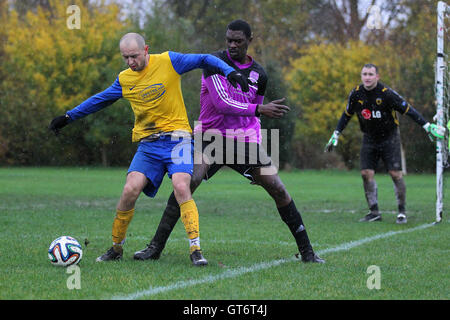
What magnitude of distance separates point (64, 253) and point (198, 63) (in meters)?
2.01

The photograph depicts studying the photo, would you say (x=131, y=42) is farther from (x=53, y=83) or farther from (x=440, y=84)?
(x=53, y=83)

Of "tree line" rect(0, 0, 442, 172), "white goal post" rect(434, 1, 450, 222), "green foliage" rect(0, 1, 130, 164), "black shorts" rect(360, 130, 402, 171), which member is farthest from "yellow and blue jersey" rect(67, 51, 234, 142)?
"green foliage" rect(0, 1, 130, 164)

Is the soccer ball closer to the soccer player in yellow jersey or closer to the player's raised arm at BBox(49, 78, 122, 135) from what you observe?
the soccer player in yellow jersey

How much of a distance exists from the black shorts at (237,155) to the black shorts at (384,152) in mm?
4620

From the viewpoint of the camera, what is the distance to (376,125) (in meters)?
10.1

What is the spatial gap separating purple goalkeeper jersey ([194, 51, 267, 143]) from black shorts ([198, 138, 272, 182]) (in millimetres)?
76

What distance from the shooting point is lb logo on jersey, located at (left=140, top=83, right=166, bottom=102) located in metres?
5.78

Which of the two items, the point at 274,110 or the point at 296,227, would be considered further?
the point at 296,227

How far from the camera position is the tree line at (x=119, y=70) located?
3262cm

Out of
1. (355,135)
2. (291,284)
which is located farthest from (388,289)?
(355,135)

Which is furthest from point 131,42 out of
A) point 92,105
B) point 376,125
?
point 376,125

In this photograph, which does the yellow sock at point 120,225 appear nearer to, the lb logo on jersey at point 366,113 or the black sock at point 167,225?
the black sock at point 167,225
